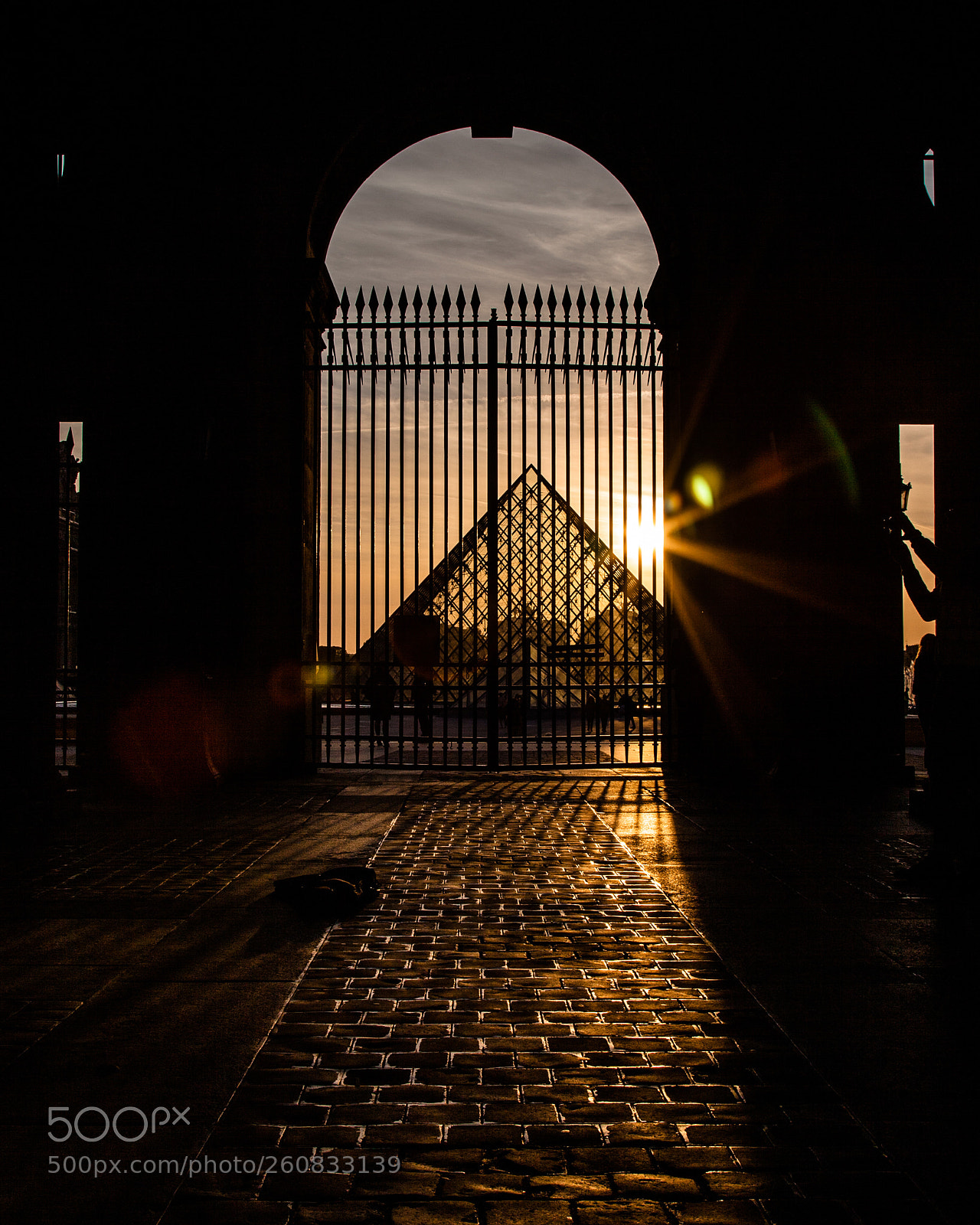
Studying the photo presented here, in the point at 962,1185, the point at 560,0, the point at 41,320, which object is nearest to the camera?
the point at 962,1185

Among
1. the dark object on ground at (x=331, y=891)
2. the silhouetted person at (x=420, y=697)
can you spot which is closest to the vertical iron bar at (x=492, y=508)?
the silhouetted person at (x=420, y=697)

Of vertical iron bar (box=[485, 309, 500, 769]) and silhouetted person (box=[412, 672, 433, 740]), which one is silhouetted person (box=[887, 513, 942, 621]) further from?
silhouetted person (box=[412, 672, 433, 740])

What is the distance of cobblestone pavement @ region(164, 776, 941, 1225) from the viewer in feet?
5.42

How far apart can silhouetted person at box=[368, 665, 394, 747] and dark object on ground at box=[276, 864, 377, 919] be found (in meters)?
3.81

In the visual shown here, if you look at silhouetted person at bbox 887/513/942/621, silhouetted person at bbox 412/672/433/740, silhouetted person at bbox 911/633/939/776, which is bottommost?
silhouetted person at bbox 412/672/433/740

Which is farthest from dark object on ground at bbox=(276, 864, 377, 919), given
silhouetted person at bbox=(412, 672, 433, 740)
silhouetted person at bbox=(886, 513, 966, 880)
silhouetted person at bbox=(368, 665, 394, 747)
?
silhouetted person at bbox=(412, 672, 433, 740)

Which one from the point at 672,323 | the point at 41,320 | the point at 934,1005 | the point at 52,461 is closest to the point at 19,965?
the point at 934,1005

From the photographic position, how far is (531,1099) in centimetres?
204

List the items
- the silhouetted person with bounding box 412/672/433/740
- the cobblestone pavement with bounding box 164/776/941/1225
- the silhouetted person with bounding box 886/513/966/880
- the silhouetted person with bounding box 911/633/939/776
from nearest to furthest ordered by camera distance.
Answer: the cobblestone pavement with bounding box 164/776/941/1225 < the silhouetted person with bounding box 886/513/966/880 < the silhouetted person with bounding box 911/633/939/776 < the silhouetted person with bounding box 412/672/433/740

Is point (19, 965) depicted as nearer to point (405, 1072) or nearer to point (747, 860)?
point (405, 1072)

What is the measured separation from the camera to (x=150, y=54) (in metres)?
7.72

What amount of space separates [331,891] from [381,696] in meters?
4.55

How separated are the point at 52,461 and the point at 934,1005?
554cm

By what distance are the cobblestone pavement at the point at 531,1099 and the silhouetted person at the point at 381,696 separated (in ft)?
14.6
